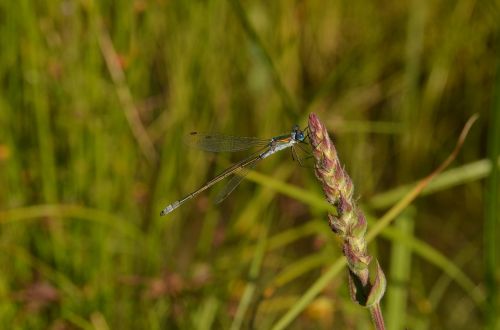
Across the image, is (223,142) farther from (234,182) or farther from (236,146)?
(234,182)

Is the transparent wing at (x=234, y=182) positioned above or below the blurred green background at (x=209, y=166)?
below

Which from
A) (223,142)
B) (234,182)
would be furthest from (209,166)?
(234,182)

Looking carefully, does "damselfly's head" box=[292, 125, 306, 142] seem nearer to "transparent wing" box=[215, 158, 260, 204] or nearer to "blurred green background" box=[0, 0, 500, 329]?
"blurred green background" box=[0, 0, 500, 329]

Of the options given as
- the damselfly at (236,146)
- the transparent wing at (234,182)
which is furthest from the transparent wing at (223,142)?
the transparent wing at (234,182)

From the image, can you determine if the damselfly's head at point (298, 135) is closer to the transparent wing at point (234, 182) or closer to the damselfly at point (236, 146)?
the damselfly at point (236, 146)

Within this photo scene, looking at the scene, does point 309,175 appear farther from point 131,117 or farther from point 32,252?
point 32,252
